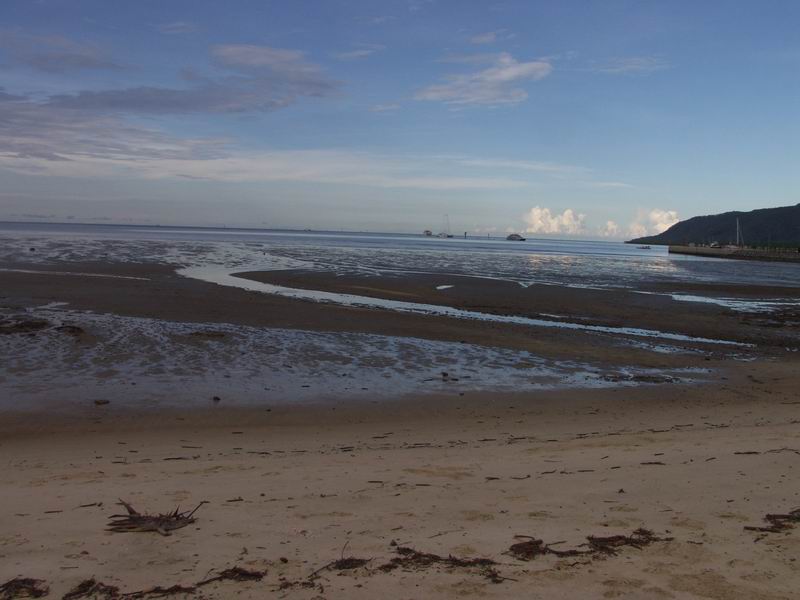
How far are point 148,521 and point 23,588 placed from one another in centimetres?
106

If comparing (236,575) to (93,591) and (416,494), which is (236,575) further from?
(416,494)

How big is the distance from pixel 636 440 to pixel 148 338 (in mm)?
11795

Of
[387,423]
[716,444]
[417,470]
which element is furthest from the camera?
[387,423]

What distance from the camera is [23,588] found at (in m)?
3.74

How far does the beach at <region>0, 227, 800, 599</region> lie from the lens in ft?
13.5

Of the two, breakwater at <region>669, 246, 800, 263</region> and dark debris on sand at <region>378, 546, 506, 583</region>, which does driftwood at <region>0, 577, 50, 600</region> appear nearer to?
dark debris on sand at <region>378, 546, 506, 583</region>

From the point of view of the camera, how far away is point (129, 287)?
25.9 meters

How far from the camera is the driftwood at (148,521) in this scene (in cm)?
464

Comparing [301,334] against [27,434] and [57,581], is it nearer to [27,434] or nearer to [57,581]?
[27,434]

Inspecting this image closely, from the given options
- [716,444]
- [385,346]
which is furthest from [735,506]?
[385,346]

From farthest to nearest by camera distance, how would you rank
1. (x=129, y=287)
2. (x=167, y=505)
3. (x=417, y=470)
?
1. (x=129, y=287)
2. (x=417, y=470)
3. (x=167, y=505)

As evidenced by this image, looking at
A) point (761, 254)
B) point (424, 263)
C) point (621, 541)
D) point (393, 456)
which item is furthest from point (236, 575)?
point (761, 254)

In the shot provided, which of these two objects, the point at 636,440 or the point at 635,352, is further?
the point at 635,352

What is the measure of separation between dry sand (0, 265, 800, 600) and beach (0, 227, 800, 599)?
0.09ft
